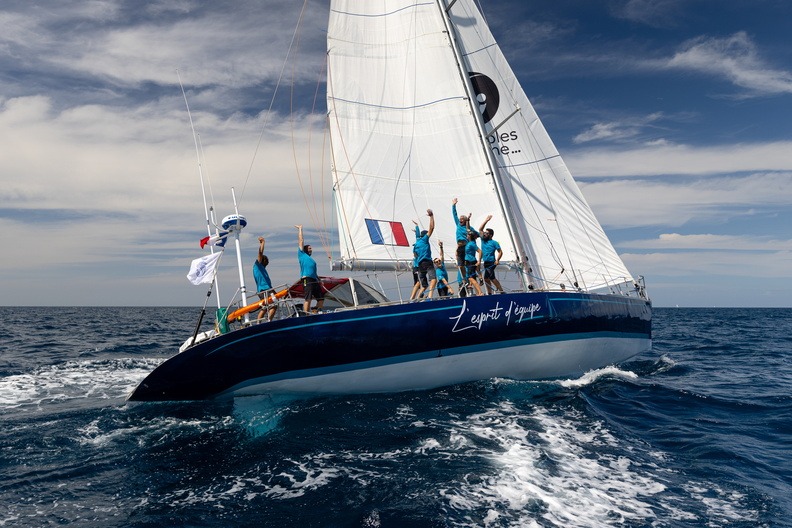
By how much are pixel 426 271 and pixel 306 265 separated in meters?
2.61

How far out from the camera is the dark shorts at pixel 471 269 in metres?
10.9

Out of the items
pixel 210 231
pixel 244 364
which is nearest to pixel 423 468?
pixel 244 364

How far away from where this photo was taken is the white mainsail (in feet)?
41.5

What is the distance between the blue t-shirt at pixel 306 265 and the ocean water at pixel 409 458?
8.12 feet

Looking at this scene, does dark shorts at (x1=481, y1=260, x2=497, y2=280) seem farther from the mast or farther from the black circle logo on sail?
the black circle logo on sail

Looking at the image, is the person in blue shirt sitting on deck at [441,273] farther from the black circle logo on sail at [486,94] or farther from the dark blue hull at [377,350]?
the black circle logo on sail at [486,94]

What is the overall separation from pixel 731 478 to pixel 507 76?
11.2 metres

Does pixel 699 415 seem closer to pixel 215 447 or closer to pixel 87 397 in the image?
pixel 215 447

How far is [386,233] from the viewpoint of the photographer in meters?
12.7

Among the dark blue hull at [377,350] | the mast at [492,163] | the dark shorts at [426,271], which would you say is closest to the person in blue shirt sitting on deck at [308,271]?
the dark blue hull at [377,350]

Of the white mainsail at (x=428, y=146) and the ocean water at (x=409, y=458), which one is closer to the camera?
the ocean water at (x=409, y=458)

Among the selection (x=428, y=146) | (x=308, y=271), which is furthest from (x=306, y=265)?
(x=428, y=146)

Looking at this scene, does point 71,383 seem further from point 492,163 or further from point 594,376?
point 594,376

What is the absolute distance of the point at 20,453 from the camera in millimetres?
7648
